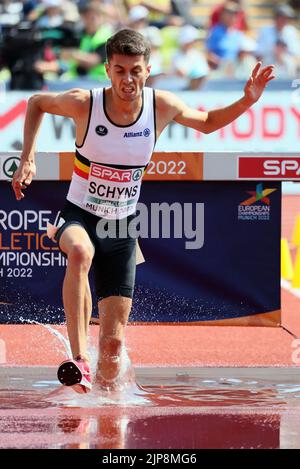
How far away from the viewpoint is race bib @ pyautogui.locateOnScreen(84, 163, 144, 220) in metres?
7.06

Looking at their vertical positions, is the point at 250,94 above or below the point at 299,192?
below

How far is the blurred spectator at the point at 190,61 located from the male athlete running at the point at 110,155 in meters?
10.8

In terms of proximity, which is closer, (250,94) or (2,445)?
(2,445)

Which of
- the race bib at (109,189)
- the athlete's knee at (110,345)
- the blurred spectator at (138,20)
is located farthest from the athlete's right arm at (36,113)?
the blurred spectator at (138,20)

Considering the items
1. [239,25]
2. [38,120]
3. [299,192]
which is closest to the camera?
[38,120]

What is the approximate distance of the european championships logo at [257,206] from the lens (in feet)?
28.5

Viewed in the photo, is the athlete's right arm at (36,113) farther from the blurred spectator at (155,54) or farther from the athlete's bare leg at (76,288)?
the blurred spectator at (155,54)

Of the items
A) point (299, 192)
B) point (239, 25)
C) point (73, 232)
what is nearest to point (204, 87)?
point (299, 192)

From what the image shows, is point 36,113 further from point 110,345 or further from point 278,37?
point 278,37

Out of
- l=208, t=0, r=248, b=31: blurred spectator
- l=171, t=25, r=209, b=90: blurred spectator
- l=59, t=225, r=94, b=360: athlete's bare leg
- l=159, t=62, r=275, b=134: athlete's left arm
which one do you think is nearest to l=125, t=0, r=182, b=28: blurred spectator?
l=208, t=0, r=248, b=31: blurred spectator

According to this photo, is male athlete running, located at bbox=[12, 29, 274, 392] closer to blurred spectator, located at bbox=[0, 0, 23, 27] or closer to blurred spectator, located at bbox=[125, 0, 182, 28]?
blurred spectator, located at bbox=[0, 0, 23, 27]

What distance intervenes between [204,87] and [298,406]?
36.5 ft
